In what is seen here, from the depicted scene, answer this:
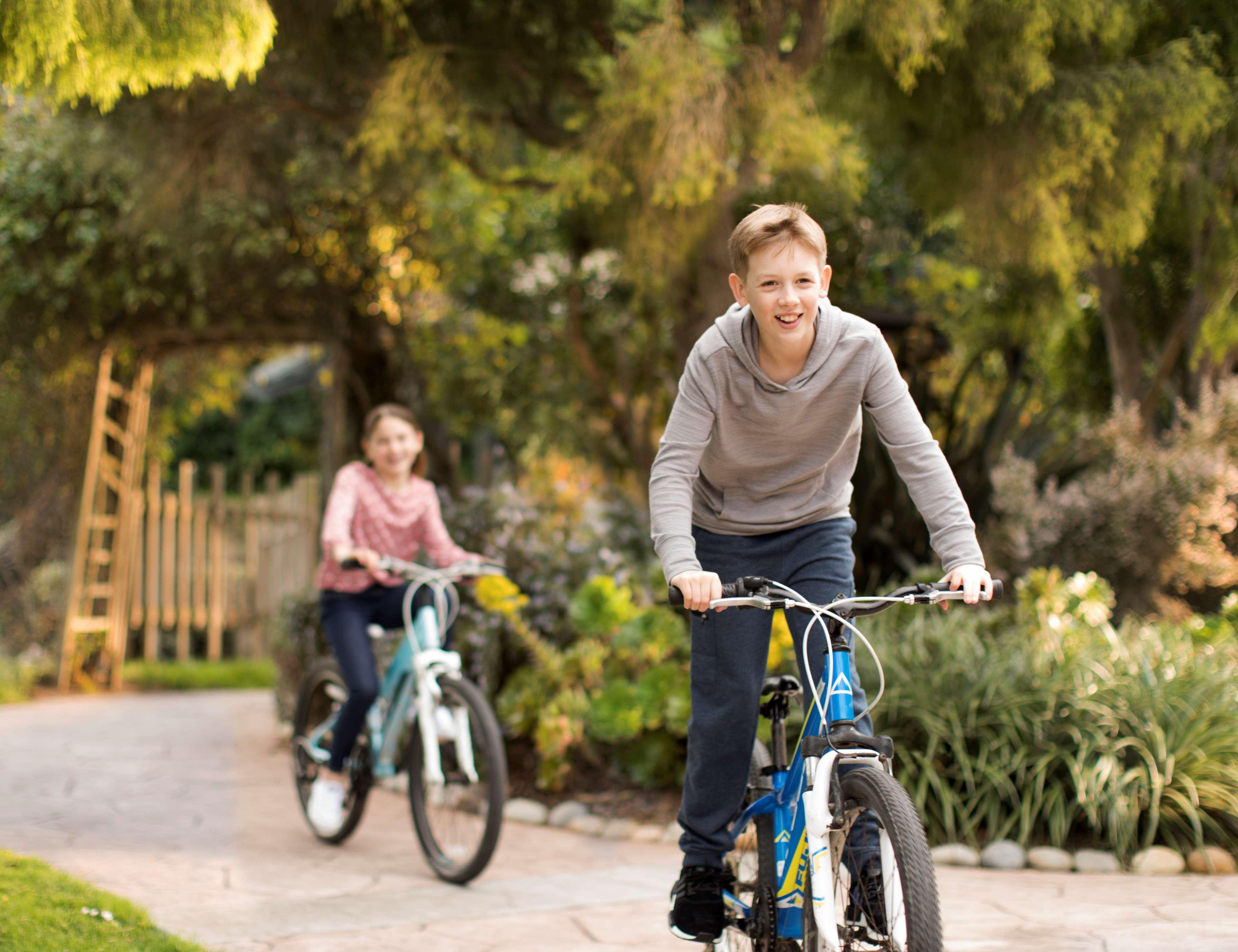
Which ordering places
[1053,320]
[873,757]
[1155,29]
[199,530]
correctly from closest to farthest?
[873,757]
[1155,29]
[1053,320]
[199,530]

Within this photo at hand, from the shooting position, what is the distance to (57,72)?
2975 millimetres

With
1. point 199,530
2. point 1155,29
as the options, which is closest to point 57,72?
point 1155,29

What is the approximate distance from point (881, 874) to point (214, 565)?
32.7ft

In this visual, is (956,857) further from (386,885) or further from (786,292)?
(786,292)

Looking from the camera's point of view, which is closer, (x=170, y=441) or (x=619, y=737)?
(x=619, y=737)

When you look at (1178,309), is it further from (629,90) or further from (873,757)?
(873,757)

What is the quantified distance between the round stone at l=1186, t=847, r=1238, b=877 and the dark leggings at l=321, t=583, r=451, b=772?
263 cm

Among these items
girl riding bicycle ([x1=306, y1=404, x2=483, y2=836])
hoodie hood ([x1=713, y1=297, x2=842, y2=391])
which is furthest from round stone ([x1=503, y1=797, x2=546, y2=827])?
hoodie hood ([x1=713, y1=297, x2=842, y2=391])

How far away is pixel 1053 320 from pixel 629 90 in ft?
9.45

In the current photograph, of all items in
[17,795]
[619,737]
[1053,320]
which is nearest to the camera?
[619,737]

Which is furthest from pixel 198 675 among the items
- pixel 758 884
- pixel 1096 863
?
pixel 758 884

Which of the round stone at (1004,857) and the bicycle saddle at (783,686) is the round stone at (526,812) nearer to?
the round stone at (1004,857)

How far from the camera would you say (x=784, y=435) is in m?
2.51

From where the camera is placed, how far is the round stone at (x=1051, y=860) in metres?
3.93
